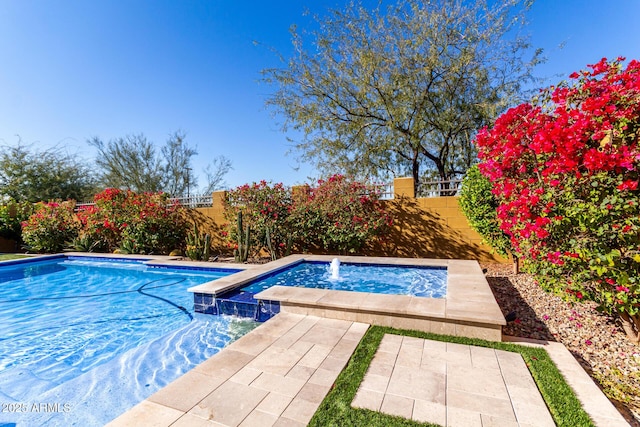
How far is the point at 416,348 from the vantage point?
333cm

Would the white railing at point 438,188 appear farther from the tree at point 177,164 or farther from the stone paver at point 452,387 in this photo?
the tree at point 177,164

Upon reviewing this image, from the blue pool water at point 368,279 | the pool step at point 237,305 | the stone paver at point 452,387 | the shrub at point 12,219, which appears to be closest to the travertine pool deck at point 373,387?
the stone paver at point 452,387

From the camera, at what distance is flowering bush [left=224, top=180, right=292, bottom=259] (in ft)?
32.1

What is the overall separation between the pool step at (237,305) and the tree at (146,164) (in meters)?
18.6

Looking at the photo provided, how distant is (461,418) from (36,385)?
459cm

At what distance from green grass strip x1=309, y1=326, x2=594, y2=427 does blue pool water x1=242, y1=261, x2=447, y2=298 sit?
2535 millimetres

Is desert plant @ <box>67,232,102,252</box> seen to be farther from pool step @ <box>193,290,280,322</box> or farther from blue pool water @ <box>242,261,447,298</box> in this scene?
pool step @ <box>193,290,280,322</box>

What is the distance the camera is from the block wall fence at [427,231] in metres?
8.71

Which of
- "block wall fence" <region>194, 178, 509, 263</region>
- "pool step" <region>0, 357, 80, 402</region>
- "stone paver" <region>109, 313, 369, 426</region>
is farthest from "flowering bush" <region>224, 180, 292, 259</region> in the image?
"stone paver" <region>109, 313, 369, 426</region>

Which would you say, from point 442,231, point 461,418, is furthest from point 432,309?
point 442,231

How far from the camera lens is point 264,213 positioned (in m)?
9.84

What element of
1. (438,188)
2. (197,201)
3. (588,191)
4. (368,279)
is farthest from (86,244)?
(588,191)

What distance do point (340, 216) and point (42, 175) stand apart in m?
20.9

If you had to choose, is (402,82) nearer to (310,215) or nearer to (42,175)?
(310,215)
